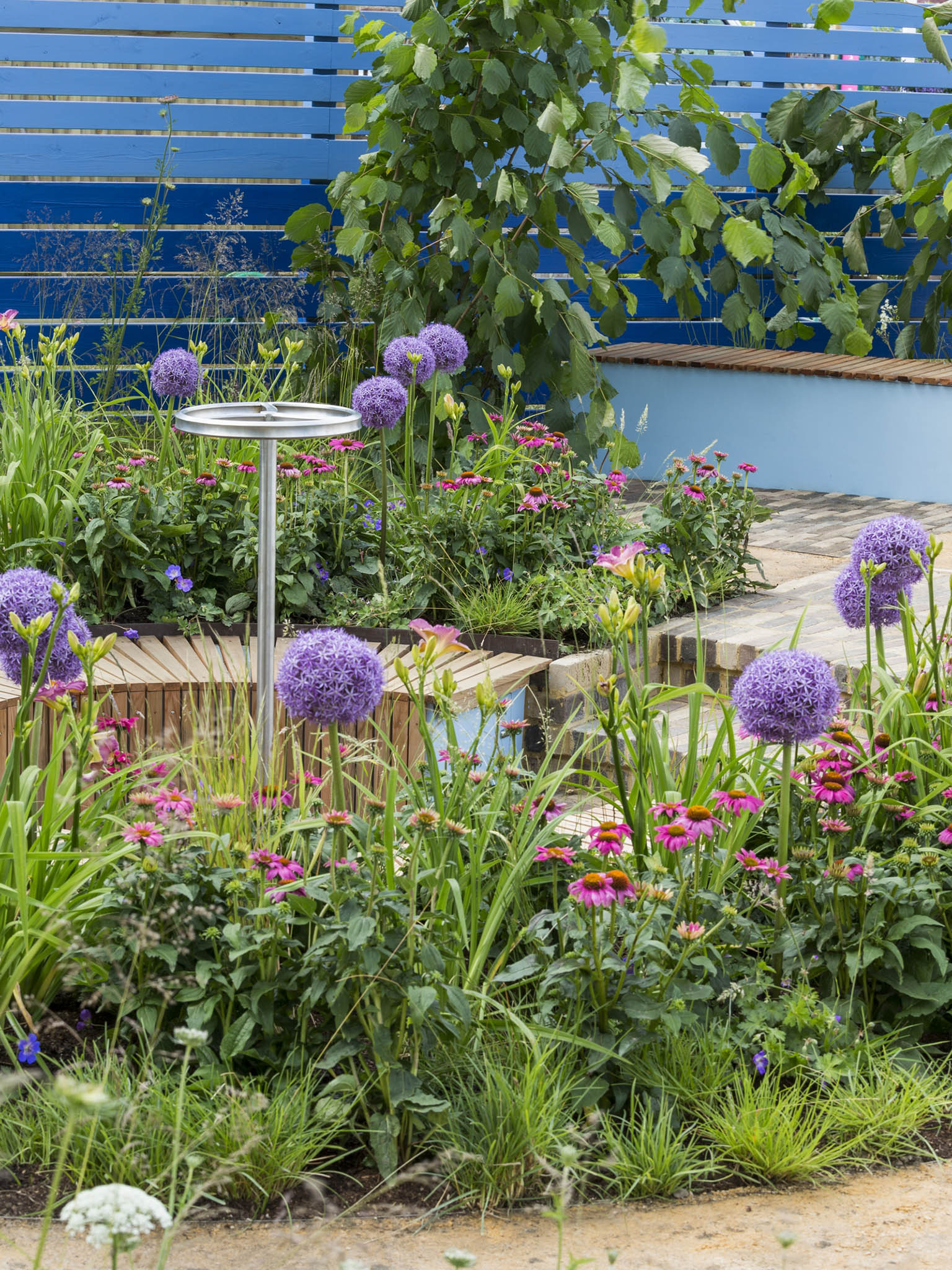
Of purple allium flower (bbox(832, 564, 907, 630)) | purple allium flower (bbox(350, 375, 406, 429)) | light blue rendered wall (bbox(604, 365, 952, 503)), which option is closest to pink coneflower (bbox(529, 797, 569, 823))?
purple allium flower (bbox(832, 564, 907, 630))

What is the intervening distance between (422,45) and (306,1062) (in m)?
4.12

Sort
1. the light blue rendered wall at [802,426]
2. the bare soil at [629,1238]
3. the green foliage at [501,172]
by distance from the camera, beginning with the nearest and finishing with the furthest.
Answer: the bare soil at [629,1238] → the green foliage at [501,172] → the light blue rendered wall at [802,426]

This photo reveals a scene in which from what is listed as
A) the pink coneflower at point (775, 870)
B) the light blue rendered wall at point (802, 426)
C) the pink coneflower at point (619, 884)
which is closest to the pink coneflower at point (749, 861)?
the pink coneflower at point (775, 870)

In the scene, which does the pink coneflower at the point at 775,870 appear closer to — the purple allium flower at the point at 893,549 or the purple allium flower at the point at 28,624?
the purple allium flower at the point at 893,549

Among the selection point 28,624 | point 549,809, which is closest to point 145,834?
point 28,624

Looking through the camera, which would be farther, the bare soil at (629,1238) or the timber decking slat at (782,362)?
the timber decking slat at (782,362)

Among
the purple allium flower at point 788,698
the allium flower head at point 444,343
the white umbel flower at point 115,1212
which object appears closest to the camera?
the white umbel flower at point 115,1212

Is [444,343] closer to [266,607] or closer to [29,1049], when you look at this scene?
[266,607]

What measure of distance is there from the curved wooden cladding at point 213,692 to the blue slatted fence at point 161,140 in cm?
265

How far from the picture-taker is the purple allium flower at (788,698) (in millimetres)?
2115

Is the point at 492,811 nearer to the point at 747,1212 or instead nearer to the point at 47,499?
the point at 747,1212

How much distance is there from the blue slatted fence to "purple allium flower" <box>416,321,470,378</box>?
2.27 m

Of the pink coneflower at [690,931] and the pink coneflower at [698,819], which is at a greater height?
the pink coneflower at [698,819]

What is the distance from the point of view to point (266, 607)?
9.11ft
